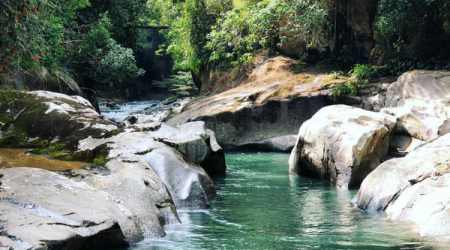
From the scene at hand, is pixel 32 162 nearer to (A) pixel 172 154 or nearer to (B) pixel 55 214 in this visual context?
(A) pixel 172 154

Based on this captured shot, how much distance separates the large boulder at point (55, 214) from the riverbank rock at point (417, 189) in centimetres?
372

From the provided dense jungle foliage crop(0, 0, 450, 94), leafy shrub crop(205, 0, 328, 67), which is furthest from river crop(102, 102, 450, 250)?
leafy shrub crop(205, 0, 328, 67)

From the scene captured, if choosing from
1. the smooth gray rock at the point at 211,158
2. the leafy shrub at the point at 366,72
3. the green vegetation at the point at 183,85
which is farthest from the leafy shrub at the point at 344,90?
the green vegetation at the point at 183,85

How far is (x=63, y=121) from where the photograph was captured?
31.9 feet

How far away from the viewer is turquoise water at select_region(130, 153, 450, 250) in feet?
20.0

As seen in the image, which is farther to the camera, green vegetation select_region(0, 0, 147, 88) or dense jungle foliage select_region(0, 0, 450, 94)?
green vegetation select_region(0, 0, 147, 88)

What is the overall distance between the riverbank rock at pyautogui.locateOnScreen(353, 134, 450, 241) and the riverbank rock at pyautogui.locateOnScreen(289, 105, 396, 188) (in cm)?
147

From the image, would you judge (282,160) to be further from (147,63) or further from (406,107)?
(147,63)

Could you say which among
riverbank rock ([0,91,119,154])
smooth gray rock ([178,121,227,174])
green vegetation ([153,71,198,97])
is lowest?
smooth gray rock ([178,121,227,174])

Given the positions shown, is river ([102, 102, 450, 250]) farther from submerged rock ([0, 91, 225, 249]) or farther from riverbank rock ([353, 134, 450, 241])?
submerged rock ([0, 91, 225, 249])

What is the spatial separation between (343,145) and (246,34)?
1419cm

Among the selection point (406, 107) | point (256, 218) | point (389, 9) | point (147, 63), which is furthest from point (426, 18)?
point (147, 63)

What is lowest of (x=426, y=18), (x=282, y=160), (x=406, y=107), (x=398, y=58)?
(x=282, y=160)

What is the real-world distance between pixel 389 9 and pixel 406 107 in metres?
4.91
